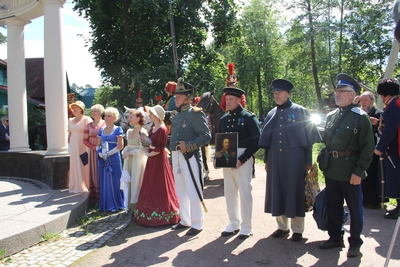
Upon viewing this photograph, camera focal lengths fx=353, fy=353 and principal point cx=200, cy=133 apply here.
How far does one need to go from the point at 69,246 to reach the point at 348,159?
365cm

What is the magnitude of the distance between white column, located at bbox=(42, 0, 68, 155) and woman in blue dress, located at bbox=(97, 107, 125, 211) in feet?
5.65

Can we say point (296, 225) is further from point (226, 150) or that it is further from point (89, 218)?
point (89, 218)

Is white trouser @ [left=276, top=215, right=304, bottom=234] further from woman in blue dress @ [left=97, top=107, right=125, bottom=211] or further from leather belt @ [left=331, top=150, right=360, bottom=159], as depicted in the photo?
woman in blue dress @ [left=97, top=107, right=125, bottom=211]

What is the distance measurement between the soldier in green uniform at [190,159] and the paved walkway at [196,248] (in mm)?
286

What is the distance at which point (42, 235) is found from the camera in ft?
15.5

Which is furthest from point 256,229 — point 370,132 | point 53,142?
point 53,142

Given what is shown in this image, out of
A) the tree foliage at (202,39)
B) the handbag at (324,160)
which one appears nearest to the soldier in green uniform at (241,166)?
the handbag at (324,160)

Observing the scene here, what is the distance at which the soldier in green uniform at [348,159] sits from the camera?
3938mm

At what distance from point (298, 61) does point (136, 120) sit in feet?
81.9

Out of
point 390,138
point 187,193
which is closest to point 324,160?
point 390,138

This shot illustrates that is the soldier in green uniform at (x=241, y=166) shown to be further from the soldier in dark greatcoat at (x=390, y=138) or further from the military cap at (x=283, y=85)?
the soldier in dark greatcoat at (x=390, y=138)

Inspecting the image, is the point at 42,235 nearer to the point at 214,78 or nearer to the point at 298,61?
the point at 214,78

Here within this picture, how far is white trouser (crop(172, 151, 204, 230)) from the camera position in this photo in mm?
5141

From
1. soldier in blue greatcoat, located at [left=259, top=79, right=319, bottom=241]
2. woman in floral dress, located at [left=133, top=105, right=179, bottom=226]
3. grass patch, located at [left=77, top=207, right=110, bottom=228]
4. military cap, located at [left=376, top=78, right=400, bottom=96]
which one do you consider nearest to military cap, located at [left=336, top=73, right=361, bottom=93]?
soldier in blue greatcoat, located at [left=259, top=79, right=319, bottom=241]
